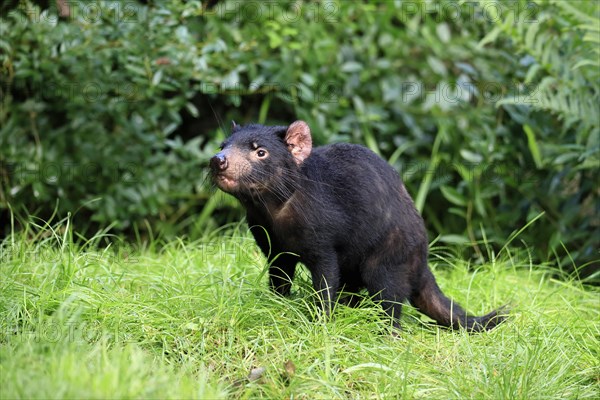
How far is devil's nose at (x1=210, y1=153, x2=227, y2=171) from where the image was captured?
3766 mm

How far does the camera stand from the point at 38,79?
18.7 ft

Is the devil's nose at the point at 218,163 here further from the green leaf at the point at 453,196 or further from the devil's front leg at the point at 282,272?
the green leaf at the point at 453,196

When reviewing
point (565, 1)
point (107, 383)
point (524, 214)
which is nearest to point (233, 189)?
point (107, 383)

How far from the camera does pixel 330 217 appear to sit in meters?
3.99

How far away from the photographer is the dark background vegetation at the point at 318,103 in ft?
18.8

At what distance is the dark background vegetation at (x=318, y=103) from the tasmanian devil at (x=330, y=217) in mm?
1413

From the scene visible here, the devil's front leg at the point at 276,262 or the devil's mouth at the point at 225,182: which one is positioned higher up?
the devil's mouth at the point at 225,182

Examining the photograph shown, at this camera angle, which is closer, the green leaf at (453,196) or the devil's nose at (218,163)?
the devil's nose at (218,163)

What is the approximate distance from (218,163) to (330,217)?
2.05ft

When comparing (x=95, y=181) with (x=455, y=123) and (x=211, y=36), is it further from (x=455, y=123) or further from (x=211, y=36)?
(x=455, y=123)

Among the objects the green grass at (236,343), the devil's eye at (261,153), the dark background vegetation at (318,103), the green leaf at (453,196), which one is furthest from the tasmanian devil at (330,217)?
the green leaf at (453,196)

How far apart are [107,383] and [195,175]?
148 inches

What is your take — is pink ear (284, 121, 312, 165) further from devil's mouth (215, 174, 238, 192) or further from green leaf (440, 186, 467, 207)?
green leaf (440, 186, 467, 207)

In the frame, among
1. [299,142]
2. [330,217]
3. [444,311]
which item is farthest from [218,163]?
[444,311]
